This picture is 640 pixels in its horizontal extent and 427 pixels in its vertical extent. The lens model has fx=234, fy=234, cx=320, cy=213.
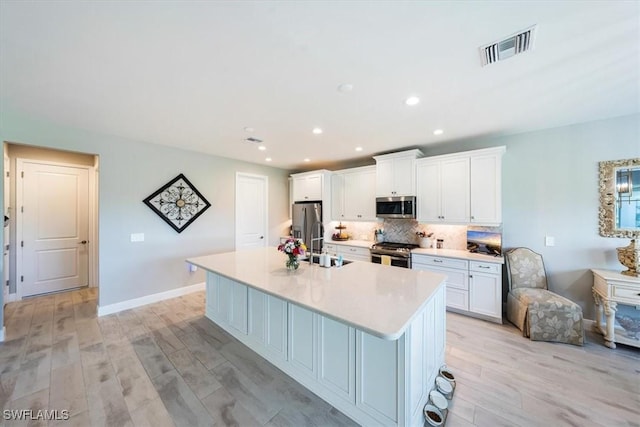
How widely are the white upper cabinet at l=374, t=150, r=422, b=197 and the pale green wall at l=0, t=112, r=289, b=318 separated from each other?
2969 mm

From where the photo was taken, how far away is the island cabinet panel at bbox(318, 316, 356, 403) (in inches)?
66.3

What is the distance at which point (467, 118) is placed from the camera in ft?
9.04

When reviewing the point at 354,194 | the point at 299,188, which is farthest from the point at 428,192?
the point at 299,188

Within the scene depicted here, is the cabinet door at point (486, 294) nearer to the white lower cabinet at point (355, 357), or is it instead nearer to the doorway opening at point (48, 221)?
the white lower cabinet at point (355, 357)

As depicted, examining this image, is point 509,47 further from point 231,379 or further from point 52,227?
point 52,227

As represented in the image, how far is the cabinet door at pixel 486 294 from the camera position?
10.00 feet

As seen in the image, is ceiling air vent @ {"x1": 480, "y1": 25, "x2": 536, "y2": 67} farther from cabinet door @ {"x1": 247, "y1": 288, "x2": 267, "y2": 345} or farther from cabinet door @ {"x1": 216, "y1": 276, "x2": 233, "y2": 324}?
cabinet door @ {"x1": 216, "y1": 276, "x2": 233, "y2": 324}

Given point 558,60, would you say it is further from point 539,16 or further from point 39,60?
point 39,60

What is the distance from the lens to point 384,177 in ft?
13.8

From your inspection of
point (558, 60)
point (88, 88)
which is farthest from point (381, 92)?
point (88, 88)

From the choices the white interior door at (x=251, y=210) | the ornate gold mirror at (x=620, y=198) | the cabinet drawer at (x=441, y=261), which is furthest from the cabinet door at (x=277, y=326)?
the ornate gold mirror at (x=620, y=198)

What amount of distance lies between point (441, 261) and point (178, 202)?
4377 mm

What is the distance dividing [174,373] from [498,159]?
4.51 m

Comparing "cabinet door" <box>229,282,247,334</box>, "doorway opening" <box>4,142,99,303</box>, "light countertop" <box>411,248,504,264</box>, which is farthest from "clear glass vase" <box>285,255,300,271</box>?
"doorway opening" <box>4,142,99,303</box>
